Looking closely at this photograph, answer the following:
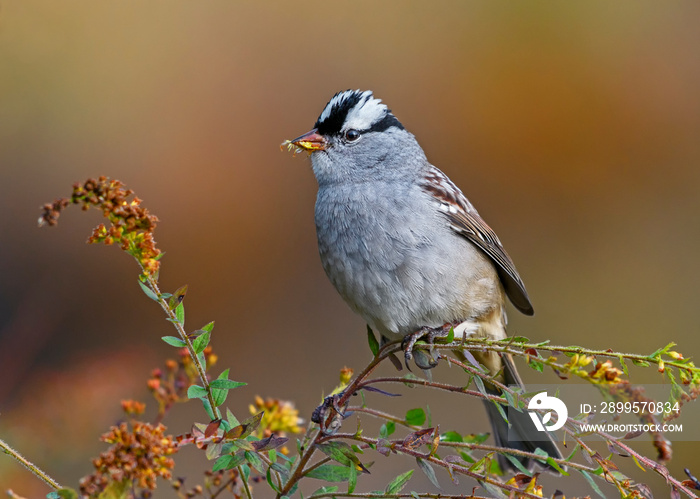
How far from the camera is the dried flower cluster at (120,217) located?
132cm

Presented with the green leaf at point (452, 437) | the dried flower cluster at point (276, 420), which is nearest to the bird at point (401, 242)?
the green leaf at point (452, 437)

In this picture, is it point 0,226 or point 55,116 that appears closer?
point 0,226

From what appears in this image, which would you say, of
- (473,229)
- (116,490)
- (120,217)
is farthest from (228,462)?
(473,229)

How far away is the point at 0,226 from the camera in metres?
4.63

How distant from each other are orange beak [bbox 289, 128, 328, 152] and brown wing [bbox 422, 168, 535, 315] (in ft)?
1.57

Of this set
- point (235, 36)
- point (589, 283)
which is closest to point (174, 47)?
point (235, 36)

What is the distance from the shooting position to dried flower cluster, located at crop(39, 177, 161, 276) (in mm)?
1320

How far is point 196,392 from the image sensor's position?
1460mm

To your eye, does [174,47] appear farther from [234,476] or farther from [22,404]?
[234,476]

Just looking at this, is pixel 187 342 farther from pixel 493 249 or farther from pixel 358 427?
pixel 493 249

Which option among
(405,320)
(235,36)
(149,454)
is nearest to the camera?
(149,454)

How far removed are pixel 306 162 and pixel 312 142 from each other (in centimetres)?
162

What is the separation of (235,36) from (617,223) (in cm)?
315

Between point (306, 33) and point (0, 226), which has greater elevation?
point (306, 33)
